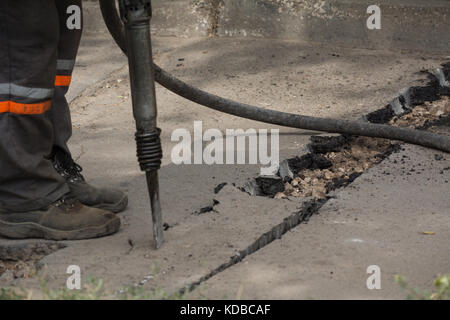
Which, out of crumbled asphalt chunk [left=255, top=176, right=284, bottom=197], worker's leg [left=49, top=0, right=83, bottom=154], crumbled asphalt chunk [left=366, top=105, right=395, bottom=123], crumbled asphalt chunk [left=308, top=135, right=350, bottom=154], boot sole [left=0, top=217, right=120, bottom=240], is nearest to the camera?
boot sole [left=0, top=217, right=120, bottom=240]

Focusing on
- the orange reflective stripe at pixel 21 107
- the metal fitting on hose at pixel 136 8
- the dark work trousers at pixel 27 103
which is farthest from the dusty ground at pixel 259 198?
the metal fitting on hose at pixel 136 8

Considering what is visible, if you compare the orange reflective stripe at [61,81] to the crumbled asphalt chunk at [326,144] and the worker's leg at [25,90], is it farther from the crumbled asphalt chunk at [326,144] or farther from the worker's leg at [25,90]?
the crumbled asphalt chunk at [326,144]

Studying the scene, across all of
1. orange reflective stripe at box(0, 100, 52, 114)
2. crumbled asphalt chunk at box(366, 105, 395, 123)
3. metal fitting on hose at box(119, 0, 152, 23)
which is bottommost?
crumbled asphalt chunk at box(366, 105, 395, 123)

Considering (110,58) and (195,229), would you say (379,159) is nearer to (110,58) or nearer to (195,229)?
(195,229)

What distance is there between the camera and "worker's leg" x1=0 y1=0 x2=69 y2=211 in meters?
2.45

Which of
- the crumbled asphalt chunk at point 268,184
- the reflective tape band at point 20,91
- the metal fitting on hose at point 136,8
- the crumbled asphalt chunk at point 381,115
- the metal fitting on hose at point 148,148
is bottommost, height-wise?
the crumbled asphalt chunk at point 268,184

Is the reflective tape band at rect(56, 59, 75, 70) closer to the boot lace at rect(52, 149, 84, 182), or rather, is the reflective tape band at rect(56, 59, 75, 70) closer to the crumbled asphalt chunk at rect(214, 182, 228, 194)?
the boot lace at rect(52, 149, 84, 182)

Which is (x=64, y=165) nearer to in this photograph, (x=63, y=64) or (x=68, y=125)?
(x=68, y=125)

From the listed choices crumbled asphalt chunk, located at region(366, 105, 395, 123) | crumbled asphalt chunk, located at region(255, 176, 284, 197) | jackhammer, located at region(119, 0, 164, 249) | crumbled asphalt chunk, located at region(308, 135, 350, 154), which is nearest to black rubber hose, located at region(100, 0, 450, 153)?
crumbled asphalt chunk, located at region(308, 135, 350, 154)

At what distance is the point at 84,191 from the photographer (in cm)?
289

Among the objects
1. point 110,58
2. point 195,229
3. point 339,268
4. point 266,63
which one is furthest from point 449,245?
point 110,58

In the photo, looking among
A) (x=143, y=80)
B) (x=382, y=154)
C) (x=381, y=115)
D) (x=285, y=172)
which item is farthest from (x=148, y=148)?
(x=381, y=115)

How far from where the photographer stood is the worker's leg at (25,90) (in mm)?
2453

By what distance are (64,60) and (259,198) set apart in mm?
874
